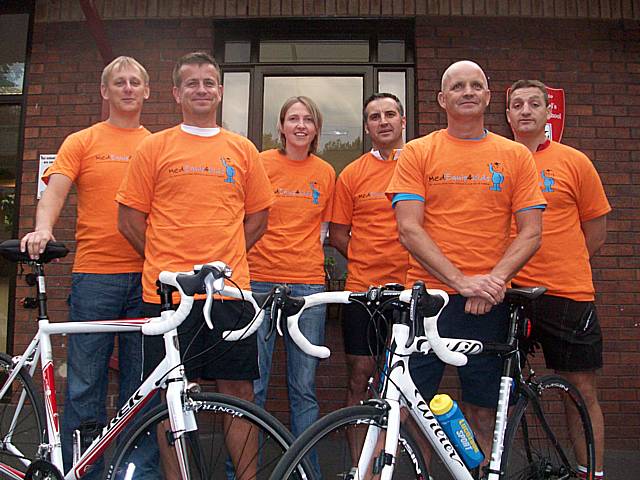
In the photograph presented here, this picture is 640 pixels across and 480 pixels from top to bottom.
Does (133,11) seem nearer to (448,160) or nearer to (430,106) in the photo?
(430,106)

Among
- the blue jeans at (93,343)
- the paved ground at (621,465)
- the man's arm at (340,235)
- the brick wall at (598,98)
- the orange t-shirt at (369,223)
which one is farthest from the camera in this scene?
the brick wall at (598,98)

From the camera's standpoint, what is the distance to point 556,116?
4566 millimetres

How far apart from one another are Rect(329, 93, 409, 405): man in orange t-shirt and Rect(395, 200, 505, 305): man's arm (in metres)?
0.66

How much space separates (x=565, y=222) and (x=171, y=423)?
7.34ft

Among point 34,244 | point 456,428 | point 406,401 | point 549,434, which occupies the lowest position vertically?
point 549,434

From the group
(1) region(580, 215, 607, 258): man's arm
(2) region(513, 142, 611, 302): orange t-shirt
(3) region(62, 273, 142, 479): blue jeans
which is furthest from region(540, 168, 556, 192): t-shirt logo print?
(3) region(62, 273, 142, 479): blue jeans

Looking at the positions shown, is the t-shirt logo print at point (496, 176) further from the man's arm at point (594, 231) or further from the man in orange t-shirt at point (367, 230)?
the man's arm at point (594, 231)

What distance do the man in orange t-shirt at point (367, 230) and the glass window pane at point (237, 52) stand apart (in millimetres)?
1788

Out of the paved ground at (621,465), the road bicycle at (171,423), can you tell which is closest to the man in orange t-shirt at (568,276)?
the paved ground at (621,465)

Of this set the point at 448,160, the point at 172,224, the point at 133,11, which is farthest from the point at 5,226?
the point at 448,160

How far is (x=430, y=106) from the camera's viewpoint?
15.3 ft

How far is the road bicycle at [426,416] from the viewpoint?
189 cm

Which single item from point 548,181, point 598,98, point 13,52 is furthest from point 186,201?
point 598,98

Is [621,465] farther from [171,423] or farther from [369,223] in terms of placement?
[171,423]
